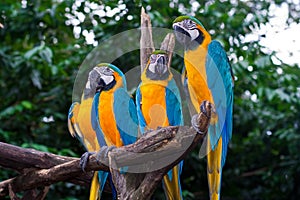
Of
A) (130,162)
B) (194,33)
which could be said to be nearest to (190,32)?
(194,33)

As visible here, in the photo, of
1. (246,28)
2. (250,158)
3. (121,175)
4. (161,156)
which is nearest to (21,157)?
(121,175)

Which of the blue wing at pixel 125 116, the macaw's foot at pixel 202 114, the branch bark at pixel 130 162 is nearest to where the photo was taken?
the macaw's foot at pixel 202 114

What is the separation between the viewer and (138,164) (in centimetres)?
197

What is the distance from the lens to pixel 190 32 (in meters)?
1.87

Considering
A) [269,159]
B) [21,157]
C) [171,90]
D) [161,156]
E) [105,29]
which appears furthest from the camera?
[269,159]

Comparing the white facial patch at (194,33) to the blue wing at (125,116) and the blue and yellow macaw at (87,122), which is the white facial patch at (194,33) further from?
the blue and yellow macaw at (87,122)

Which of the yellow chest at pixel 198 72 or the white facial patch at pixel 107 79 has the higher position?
the yellow chest at pixel 198 72

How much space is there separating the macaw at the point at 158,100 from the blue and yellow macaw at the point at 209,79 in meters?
0.12

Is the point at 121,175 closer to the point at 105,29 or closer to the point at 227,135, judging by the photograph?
the point at 227,135

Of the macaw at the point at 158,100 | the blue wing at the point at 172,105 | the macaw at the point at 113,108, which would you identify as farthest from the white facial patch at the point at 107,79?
the blue wing at the point at 172,105

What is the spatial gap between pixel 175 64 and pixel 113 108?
52.8 inches

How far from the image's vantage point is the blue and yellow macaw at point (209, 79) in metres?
1.87

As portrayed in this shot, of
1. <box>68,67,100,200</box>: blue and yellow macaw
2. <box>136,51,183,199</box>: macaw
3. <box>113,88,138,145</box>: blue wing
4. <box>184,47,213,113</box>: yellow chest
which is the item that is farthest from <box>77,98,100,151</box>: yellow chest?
<box>184,47,213,113</box>: yellow chest

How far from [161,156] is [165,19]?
1690 millimetres
